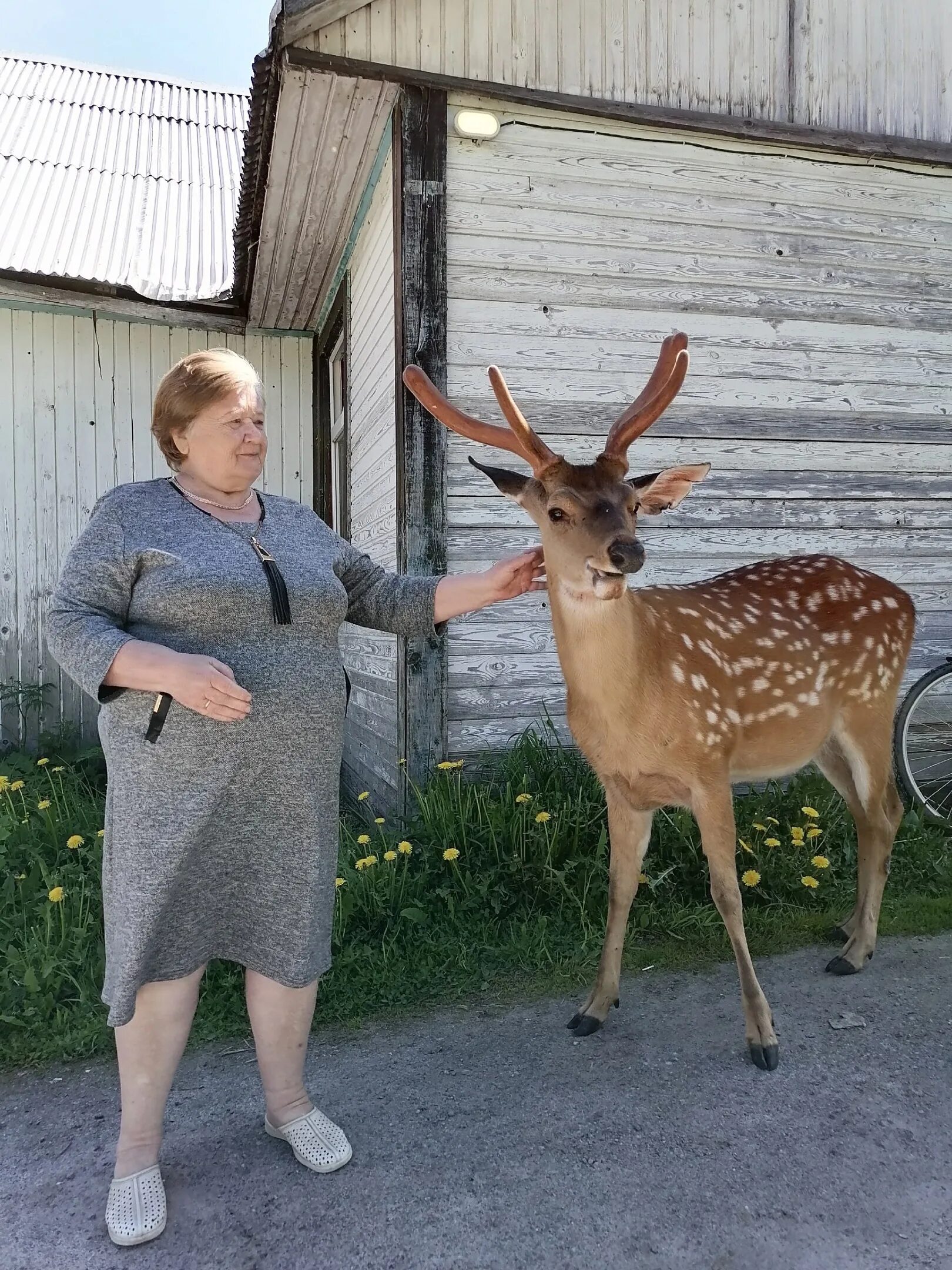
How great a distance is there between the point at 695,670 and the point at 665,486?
25.7 inches

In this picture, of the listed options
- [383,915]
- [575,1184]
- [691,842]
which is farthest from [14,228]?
[575,1184]

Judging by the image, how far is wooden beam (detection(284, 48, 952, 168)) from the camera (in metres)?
4.20

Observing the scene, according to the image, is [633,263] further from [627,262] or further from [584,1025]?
[584,1025]

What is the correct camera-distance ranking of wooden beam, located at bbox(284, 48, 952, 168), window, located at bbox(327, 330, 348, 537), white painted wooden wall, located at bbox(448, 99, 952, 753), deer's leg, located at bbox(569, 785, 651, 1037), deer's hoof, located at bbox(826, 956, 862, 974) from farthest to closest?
window, located at bbox(327, 330, 348, 537) < white painted wooden wall, located at bbox(448, 99, 952, 753) < wooden beam, located at bbox(284, 48, 952, 168) < deer's hoof, located at bbox(826, 956, 862, 974) < deer's leg, located at bbox(569, 785, 651, 1037)

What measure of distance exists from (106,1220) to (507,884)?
6.34ft

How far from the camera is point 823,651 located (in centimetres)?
346

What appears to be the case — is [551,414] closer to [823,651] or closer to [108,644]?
[823,651]

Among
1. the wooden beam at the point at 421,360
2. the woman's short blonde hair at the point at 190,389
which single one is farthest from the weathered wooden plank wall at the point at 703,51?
the woman's short blonde hair at the point at 190,389

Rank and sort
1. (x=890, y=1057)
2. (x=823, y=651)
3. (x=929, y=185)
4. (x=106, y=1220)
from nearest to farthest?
1. (x=106, y=1220)
2. (x=890, y=1057)
3. (x=823, y=651)
4. (x=929, y=185)

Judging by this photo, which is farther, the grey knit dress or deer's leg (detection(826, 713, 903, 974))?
deer's leg (detection(826, 713, 903, 974))

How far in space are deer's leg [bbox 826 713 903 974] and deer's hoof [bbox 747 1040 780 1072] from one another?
90 cm

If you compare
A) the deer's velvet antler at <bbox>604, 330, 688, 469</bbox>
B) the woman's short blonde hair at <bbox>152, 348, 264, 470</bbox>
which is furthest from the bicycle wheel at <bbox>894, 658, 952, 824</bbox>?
the woman's short blonde hair at <bbox>152, 348, 264, 470</bbox>

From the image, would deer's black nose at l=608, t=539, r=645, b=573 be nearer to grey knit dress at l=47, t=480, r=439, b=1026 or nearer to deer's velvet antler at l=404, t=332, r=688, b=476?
deer's velvet antler at l=404, t=332, r=688, b=476

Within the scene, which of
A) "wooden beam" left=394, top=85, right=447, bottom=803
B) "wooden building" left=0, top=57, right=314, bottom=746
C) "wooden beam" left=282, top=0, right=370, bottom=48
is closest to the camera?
"wooden beam" left=282, top=0, right=370, bottom=48
